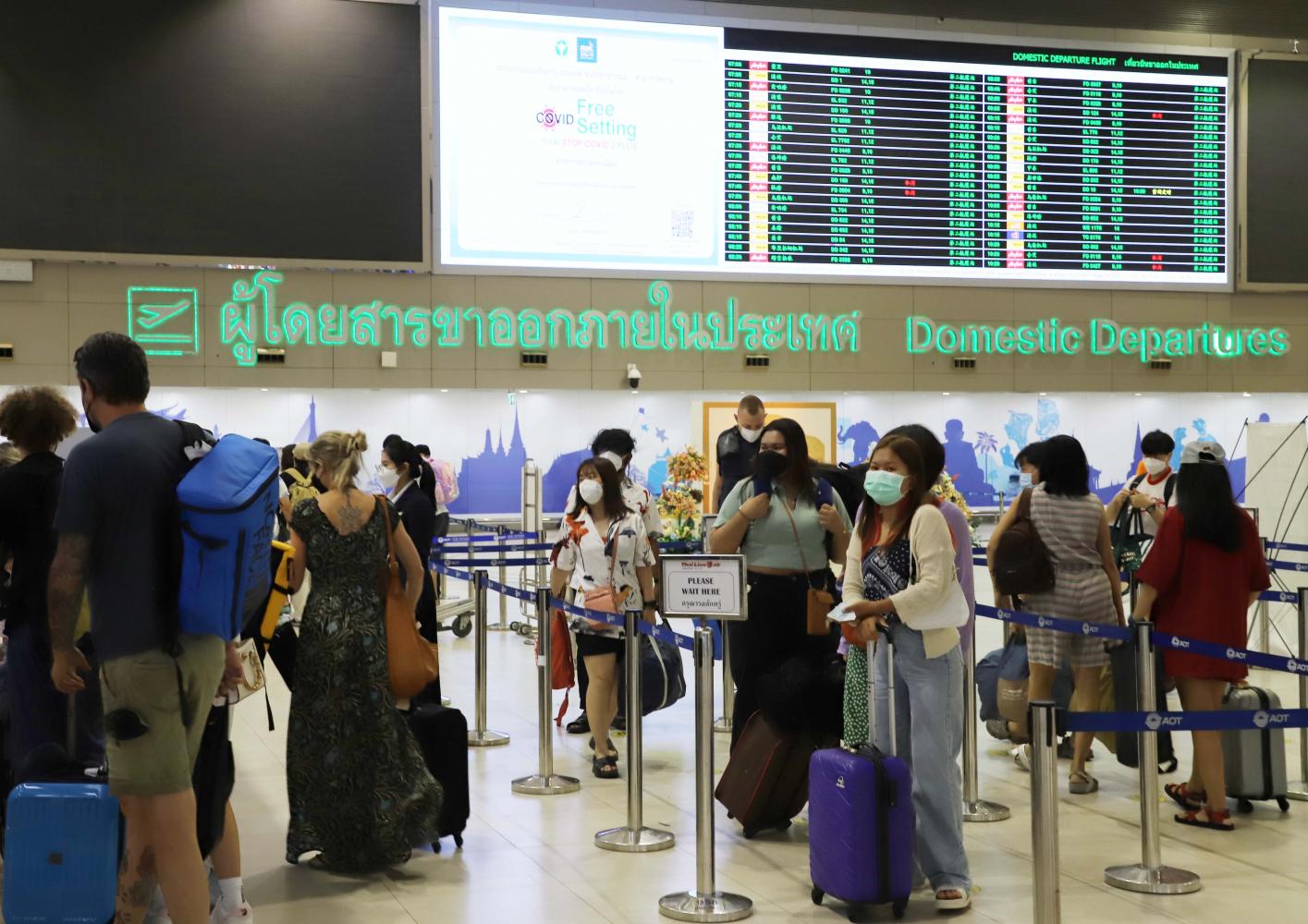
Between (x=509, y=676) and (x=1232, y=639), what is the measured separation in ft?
17.2

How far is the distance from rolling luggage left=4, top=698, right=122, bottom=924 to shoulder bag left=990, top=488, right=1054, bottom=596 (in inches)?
154

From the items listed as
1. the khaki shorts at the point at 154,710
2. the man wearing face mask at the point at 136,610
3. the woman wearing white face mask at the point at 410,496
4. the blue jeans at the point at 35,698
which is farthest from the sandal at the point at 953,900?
the woman wearing white face mask at the point at 410,496

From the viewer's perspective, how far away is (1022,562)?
6.12 m

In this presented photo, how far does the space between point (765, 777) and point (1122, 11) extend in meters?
13.5

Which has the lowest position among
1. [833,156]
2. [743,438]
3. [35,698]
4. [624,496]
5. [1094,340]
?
[35,698]

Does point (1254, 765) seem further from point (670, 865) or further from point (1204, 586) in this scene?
point (670, 865)

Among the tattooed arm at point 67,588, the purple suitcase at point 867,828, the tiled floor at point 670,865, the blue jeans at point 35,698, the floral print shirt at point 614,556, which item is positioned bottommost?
the tiled floor at point 670,865

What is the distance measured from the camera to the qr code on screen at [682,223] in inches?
592

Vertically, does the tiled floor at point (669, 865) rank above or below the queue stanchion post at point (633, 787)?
below

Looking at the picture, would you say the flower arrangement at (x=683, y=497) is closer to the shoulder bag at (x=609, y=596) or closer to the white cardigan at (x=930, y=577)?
the shoulder bag at (x=609, y=596)

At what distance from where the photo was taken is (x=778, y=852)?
5.32 meters

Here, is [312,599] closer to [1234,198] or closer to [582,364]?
[582,364]

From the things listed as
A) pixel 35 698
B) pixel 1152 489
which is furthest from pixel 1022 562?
pixel 1152 489

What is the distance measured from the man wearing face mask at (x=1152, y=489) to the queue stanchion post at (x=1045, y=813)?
500 cm
